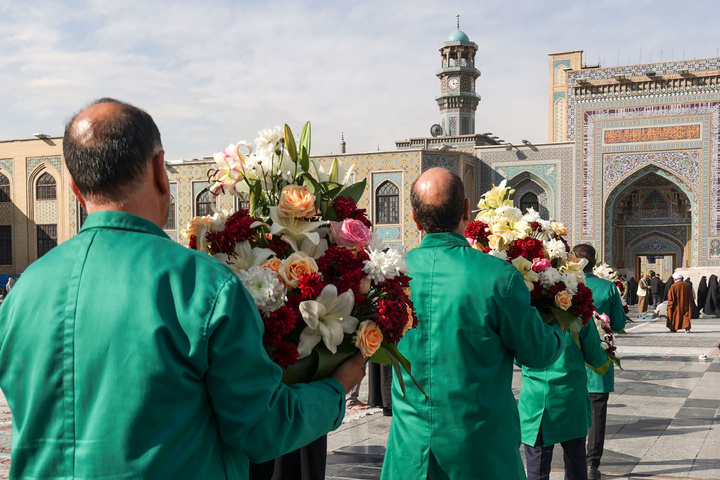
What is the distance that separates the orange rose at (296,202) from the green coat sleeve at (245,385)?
596 millimetres

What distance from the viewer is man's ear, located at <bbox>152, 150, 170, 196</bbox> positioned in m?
1.41

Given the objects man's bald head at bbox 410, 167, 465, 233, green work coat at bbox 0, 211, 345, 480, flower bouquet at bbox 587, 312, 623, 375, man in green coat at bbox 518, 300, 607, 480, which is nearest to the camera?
green work coat at bbox 0, 211, 345, 480

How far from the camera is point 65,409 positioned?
51.6 inches

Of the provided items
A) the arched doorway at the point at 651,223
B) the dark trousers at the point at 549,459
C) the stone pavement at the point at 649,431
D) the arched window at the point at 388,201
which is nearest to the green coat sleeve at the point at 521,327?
the stone pavement at the point at 649,431

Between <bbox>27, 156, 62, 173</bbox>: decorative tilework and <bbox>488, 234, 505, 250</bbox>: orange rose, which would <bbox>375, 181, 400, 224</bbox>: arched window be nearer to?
<bbox>27, 156, 62, 173</bbox>: decorative tilework

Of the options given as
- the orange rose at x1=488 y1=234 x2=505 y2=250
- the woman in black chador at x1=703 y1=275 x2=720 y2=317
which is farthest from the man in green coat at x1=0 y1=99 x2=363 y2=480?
the woman in black chador at x1=703 y1=275 x2=720 y2=317

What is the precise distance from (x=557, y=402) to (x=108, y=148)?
9.74 ft

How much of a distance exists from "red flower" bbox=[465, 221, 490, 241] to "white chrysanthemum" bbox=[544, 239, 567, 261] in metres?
0.29

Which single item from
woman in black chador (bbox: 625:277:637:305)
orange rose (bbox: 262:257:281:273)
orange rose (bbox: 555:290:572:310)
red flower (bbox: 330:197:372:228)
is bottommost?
woman in black chador (bbox: 625:277:637:305)

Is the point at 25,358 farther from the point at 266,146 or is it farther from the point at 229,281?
the point at 266,146

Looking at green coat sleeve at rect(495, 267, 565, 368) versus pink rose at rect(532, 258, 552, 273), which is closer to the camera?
green coat sleeve at rect(495, 267, 565, 368)

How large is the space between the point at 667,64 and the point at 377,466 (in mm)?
23119

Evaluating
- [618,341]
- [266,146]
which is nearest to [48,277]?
[266,146]

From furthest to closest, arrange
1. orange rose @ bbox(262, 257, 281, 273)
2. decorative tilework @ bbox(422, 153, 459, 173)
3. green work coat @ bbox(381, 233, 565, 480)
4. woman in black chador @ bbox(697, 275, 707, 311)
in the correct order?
decorative tilework @ bbox(422, 153, 459, 173), woman in black chador @ bbox(697, 275, 707, 311), green work coat @ bbox(381, 233, 565, 480), orange rose @ bbox(262, 257, 281, 273)
